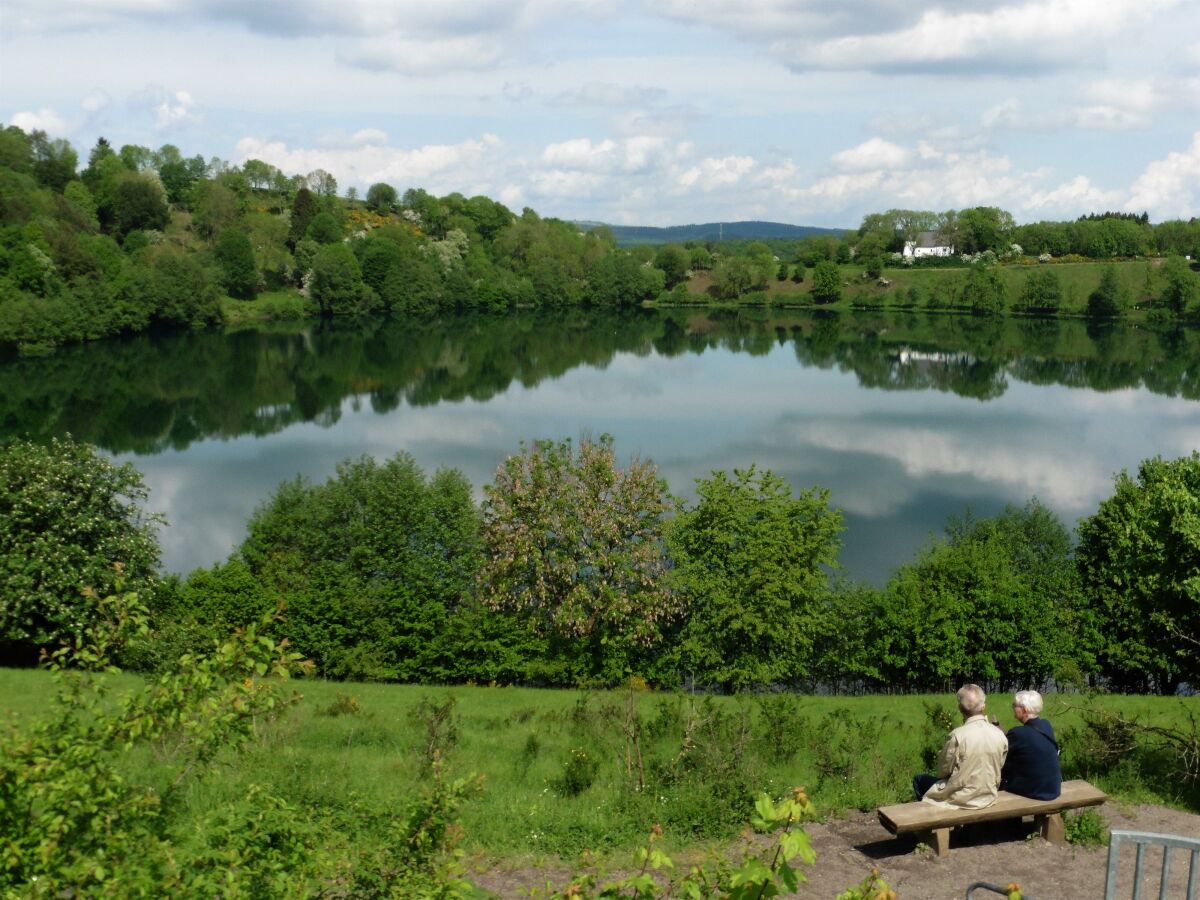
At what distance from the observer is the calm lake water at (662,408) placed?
4241cm

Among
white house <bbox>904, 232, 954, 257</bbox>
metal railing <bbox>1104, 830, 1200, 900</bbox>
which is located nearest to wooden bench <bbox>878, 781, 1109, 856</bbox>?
metal railing <bbox>1104, 830, 1200, 900</bbox>

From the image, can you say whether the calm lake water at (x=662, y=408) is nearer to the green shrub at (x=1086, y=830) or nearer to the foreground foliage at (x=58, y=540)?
the foreground foliage at (x=58, y=540)

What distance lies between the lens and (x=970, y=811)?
795 cm

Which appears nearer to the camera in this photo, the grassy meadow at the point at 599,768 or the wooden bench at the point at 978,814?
the wooden bench at the point at 978,814

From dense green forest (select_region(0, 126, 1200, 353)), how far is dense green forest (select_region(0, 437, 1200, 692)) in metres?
63.8

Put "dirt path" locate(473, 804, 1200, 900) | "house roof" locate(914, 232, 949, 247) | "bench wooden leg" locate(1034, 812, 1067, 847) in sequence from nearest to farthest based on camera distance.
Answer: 1. "dirt path" locate(473, 804, 1200, 900)
2. "bench wooden leg" locate(1034, 812, 1067, 847)
3. "house roof" locate(914, 232, 949, 247)

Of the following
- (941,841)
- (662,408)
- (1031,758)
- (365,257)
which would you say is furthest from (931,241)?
(941,841)

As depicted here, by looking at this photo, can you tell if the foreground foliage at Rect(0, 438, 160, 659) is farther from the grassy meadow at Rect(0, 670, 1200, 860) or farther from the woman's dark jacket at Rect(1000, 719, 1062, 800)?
the woman's dark jacket at Rect(1000, 719, 1062, 800)

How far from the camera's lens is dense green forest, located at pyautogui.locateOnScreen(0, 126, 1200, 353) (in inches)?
3558

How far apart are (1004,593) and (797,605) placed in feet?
17.2

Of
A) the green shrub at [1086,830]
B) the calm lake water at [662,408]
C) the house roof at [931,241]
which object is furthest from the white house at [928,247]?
the green shrub at [1086,830]

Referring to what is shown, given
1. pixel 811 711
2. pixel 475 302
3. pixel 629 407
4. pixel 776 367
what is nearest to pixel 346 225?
pixel 475 302

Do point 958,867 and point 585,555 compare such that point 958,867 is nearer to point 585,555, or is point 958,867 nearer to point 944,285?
point 585,555

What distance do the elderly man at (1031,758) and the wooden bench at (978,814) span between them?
93mm
